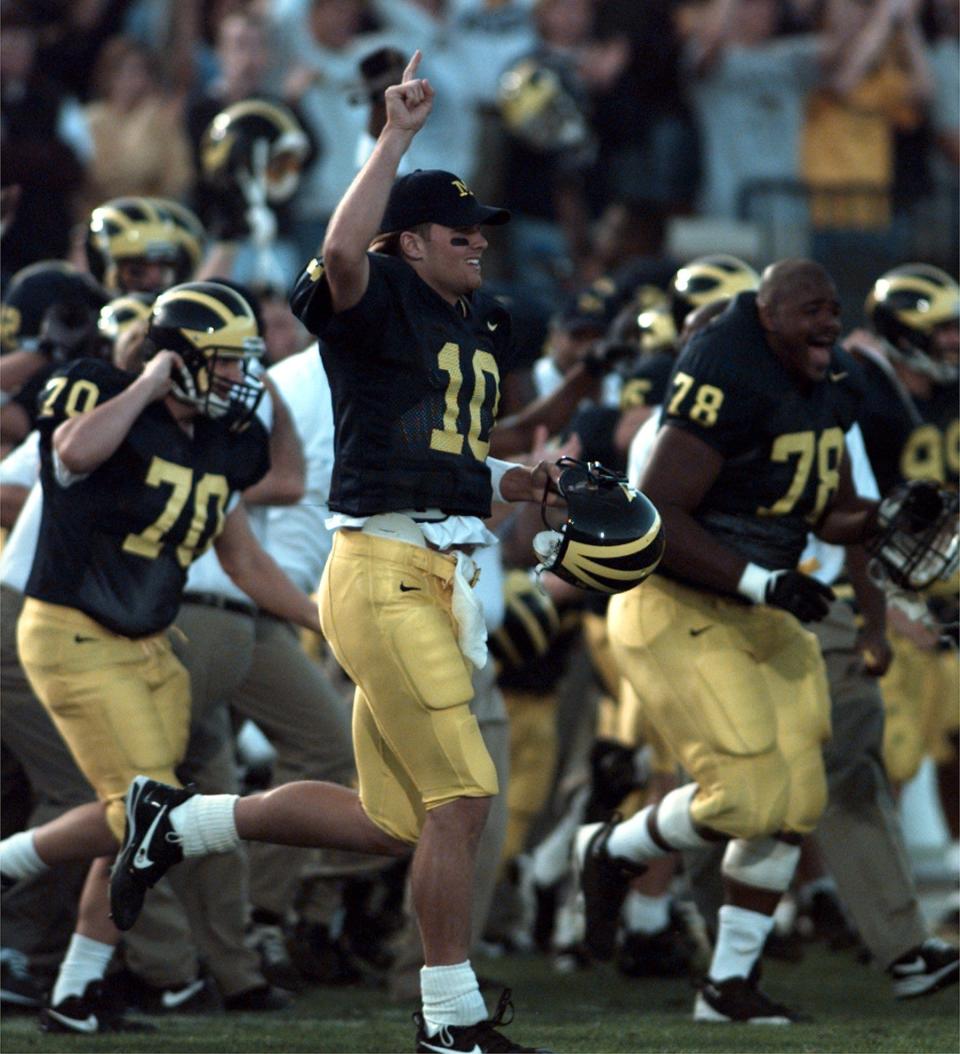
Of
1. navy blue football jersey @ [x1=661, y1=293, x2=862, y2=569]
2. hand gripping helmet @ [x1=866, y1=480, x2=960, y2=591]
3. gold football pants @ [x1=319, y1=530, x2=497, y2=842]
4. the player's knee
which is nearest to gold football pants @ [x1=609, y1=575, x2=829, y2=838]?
the player's knee

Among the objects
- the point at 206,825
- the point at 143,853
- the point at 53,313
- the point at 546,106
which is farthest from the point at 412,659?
the point at 546,106

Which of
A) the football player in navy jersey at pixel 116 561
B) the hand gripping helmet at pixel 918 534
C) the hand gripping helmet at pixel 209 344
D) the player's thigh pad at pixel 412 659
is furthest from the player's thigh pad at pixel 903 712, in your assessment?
the player's thigh pad at pixel 412 659

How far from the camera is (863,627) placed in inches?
271

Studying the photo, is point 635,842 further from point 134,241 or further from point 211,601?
point 134,241

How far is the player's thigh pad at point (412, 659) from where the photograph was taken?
16.5ft

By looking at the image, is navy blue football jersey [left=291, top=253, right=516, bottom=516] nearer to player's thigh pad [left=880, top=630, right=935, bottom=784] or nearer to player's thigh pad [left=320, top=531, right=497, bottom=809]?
player's thigh pad [left=320, top=531, right=497, bottom=809]

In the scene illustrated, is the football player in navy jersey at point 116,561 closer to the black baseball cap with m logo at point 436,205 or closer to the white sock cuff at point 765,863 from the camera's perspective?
the black baseball cap with m logo at point 436,205

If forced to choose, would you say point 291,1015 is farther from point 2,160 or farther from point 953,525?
point 2,160

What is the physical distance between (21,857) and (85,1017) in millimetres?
448

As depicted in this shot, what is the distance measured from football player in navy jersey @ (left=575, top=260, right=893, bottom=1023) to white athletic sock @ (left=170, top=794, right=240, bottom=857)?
1323 millimetres

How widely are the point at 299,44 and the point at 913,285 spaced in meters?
5.40

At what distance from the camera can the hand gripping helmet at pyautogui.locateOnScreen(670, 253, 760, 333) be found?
7543mm

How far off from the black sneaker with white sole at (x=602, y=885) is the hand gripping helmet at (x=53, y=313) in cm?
218

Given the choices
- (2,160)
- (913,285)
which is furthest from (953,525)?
(2,160)
